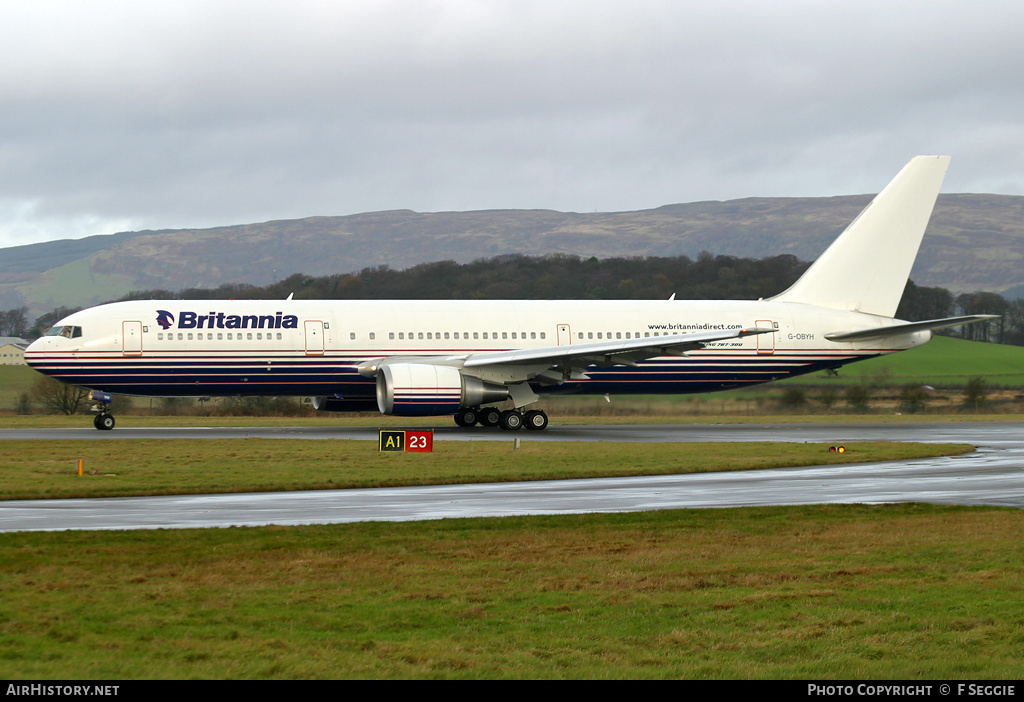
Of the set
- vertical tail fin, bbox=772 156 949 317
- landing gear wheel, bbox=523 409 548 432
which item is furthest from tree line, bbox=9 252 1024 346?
landing gear wheel, bbox=523 409 548 432

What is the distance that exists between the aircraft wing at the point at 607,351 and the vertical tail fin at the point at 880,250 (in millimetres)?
8531

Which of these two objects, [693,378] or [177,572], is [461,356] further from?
[177,572]

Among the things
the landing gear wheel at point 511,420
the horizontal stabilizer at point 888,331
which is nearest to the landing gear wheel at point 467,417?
the landing gear wheel at point 511,420

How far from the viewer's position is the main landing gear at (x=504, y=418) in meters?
34.9

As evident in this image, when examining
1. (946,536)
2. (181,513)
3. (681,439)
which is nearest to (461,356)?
(681,439)

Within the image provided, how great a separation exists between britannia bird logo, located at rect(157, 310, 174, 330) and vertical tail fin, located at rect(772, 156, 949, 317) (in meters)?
22.4

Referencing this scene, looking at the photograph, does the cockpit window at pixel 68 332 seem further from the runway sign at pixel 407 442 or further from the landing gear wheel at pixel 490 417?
the runway sign at pixel 407 442

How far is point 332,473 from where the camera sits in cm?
2066

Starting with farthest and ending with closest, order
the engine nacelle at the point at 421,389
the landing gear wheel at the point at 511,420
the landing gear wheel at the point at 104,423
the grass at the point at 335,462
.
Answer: the landing gear wheel at the point at 511,420, the landing gear wheel at the point at 104,423, the engine nacelle at the point at 421,389, the grass at the point at 335,462

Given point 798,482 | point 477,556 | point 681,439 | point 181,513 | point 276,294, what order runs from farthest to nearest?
point 276,294 → point 681,439 → point 798,482 → point 181,513 → point 477,556

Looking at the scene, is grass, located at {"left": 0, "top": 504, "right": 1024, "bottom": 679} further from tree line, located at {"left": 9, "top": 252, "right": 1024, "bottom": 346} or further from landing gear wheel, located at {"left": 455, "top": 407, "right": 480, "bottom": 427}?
tree line, located at {"left": 9, "top": 252, "right": 1024, "bottom": 346}

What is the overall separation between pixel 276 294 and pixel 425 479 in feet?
156

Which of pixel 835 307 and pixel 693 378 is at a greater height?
pixel 835 307

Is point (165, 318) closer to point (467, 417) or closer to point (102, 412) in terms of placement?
point (102, 412)
